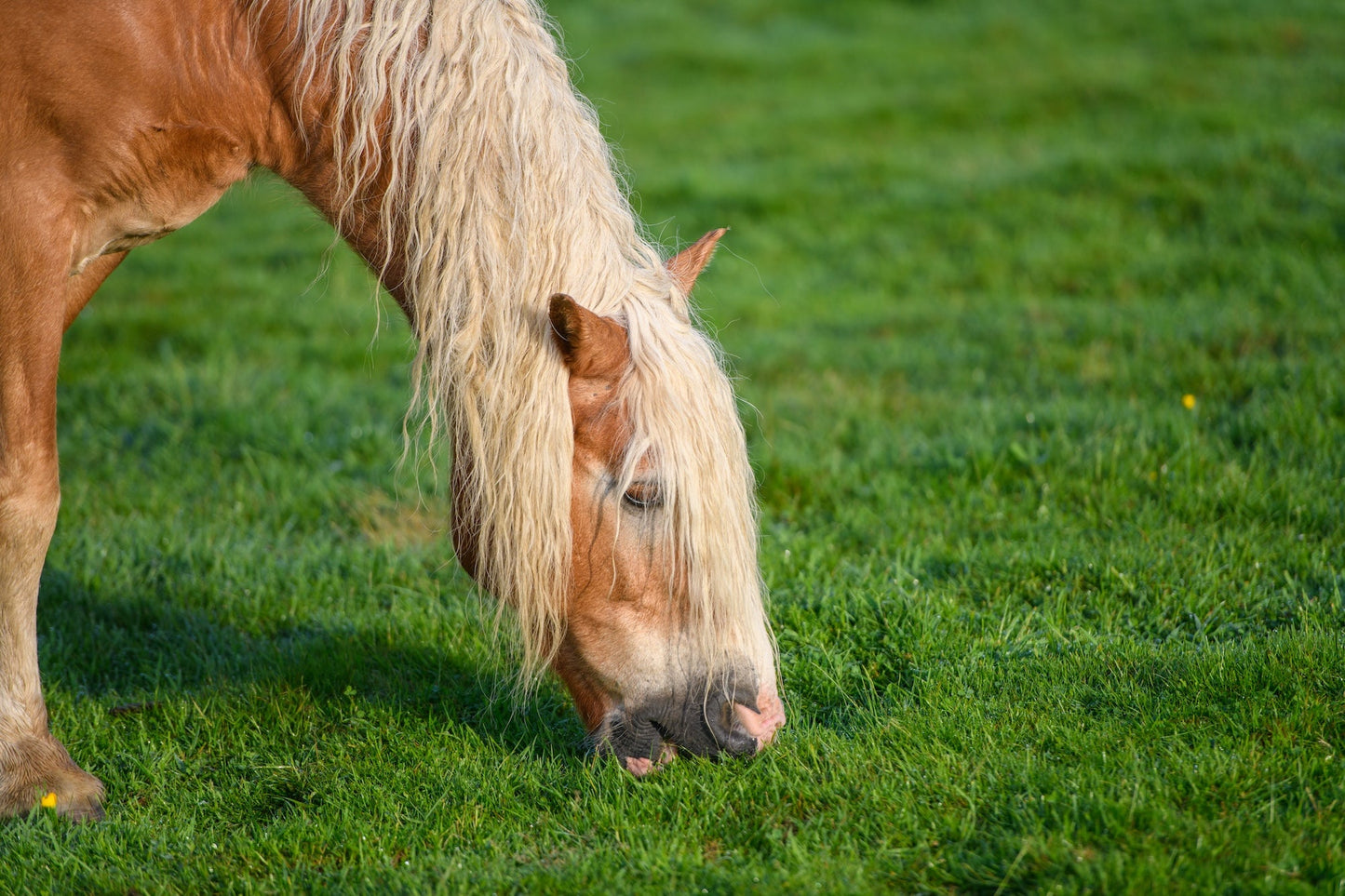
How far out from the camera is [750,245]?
352 inches

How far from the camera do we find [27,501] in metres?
3.02

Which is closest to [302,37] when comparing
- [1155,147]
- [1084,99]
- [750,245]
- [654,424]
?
[654,424]

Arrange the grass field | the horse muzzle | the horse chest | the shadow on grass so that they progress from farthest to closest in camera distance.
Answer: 1. the shadow on grass
2. the horse chest
3. the horse muzzle
4. the grass field

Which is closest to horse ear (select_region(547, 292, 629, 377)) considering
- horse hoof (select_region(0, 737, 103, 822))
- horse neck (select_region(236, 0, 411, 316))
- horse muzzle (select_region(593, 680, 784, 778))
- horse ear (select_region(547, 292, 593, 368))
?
horse ear (select_region(547, 292, 593, 368))

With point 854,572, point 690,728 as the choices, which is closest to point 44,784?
point 690,728

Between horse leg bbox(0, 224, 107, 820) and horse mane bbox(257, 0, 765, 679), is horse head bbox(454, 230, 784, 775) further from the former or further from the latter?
horse leg bbox(0, 224, 107, 820)

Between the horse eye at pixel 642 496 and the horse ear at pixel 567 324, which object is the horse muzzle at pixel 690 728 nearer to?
the horse eye at pixel 642 496

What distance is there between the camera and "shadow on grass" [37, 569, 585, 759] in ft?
11.5

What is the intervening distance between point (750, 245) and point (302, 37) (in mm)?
6211

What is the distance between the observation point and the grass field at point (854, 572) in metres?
2.73

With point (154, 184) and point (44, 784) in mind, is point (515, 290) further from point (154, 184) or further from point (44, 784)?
point (44, 784)

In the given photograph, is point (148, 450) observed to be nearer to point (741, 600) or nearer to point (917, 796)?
point (741, 600)

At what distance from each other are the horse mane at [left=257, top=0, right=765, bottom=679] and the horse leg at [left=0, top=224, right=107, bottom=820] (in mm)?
816

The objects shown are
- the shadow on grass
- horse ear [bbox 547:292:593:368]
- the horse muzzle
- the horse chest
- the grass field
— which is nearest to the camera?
horse ear [bbox 547:292:593:368]
